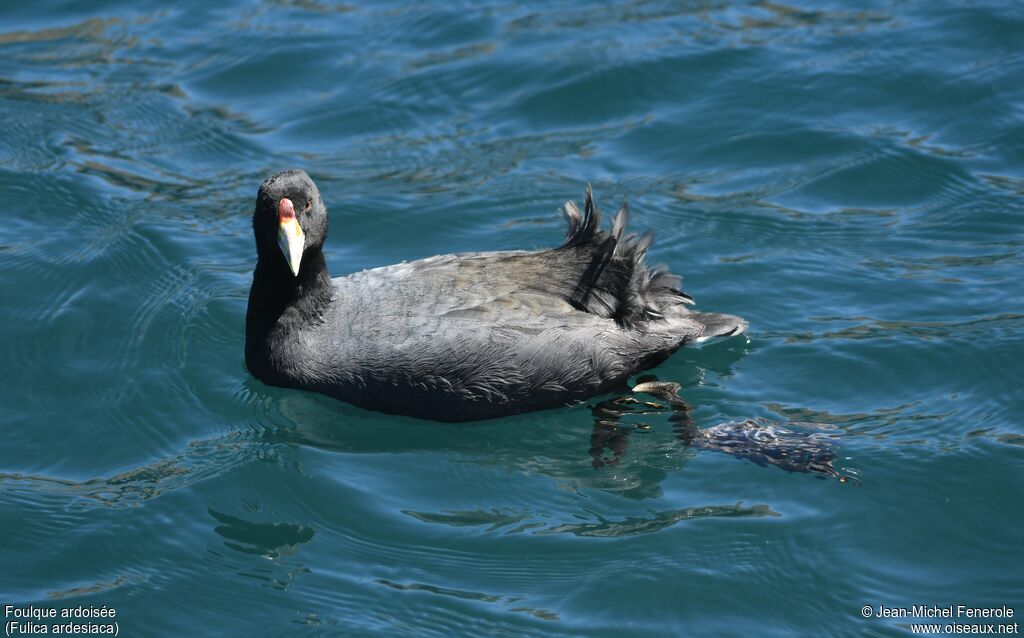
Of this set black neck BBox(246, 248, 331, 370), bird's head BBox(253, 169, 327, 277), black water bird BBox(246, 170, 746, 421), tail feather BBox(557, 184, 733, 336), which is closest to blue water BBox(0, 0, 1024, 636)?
black water bird BBox(246, 170, 746, 421)

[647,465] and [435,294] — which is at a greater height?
[435,294]

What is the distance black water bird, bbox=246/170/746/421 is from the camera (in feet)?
21.6

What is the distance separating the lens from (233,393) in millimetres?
7102

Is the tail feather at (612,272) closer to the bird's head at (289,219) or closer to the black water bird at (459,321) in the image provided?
the black water bird at (459,321)

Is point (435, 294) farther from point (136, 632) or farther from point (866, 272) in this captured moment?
point (866, 272)

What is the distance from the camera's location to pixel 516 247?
8453 millimetres

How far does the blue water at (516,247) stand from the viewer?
563 centimetres

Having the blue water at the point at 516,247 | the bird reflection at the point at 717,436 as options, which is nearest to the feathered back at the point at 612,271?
the bird reflection at the point at 717,436

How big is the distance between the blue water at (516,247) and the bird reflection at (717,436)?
8 cm

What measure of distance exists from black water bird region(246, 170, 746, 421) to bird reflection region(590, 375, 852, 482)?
173mm

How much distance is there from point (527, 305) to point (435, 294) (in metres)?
0.52

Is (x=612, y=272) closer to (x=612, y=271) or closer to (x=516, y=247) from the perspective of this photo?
(x=612, y=271)

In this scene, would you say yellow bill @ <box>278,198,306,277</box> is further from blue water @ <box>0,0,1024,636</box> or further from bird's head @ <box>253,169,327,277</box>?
blue water @ <box>0,0,1024,636</box>

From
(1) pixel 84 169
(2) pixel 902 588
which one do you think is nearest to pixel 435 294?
(2) pixel 902 588
